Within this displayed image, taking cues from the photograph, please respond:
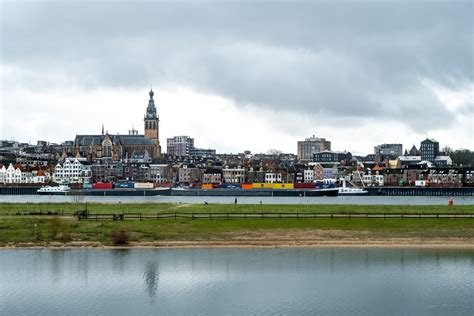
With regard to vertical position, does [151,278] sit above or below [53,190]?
below

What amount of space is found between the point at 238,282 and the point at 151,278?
18.2ft

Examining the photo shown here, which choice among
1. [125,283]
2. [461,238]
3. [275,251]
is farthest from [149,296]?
[461,238]

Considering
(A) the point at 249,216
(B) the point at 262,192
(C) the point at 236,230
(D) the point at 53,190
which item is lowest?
(C) the point at 236,230

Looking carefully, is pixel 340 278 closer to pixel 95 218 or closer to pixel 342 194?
pixel 95 218

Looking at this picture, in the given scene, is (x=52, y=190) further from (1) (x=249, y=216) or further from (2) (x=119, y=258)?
(2) (x=119, y=258)

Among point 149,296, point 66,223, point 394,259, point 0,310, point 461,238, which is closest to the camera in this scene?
point 0,310

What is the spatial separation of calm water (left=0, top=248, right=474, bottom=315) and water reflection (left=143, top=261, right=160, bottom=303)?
0.20 feet

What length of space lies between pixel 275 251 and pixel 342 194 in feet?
432

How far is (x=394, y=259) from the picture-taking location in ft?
174

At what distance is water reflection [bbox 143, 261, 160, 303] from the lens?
41.4m

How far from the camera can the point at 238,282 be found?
44281 millimetres

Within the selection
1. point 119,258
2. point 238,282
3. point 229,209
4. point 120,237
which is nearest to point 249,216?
point 229,209

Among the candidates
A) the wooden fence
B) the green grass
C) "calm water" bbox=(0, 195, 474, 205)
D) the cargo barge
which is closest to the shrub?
the wooden fence

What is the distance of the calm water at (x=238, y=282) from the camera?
38156 mm
